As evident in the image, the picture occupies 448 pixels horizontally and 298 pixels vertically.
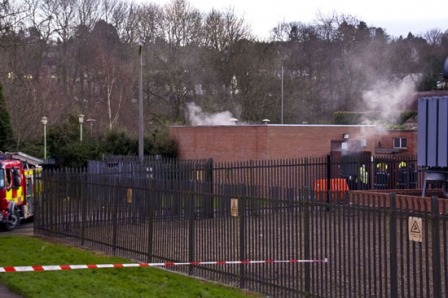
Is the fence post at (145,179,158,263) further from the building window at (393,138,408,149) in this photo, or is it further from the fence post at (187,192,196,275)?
the building window at (393,138,408,149)

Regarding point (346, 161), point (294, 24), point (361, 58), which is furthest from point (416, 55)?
point (346, 161)

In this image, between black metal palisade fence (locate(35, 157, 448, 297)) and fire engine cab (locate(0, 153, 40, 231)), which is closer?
black metal palisade fence (locate(35, 157, 448, 297))

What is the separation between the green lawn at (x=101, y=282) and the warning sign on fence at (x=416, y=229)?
127 inches

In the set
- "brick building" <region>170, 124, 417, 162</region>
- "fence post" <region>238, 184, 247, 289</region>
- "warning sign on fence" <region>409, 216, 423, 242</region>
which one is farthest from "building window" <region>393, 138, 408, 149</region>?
"warning sign on fence" <region>409, 216, 423, 242</region>

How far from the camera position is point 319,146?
35656mm

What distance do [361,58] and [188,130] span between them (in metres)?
17.1

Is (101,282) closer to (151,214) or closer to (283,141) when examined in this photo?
(151,214)

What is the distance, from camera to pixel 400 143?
39312 millimetres

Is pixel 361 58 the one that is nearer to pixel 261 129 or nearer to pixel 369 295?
pixel 261 129

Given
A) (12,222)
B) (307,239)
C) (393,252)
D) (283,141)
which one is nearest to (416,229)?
(393,252)

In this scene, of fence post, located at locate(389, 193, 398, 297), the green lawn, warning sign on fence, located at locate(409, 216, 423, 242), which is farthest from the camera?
the green lawn

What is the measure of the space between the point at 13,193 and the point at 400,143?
21.6 metres

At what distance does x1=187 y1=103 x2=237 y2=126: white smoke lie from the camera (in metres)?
47.1

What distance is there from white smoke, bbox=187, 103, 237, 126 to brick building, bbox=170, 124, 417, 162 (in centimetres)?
766
